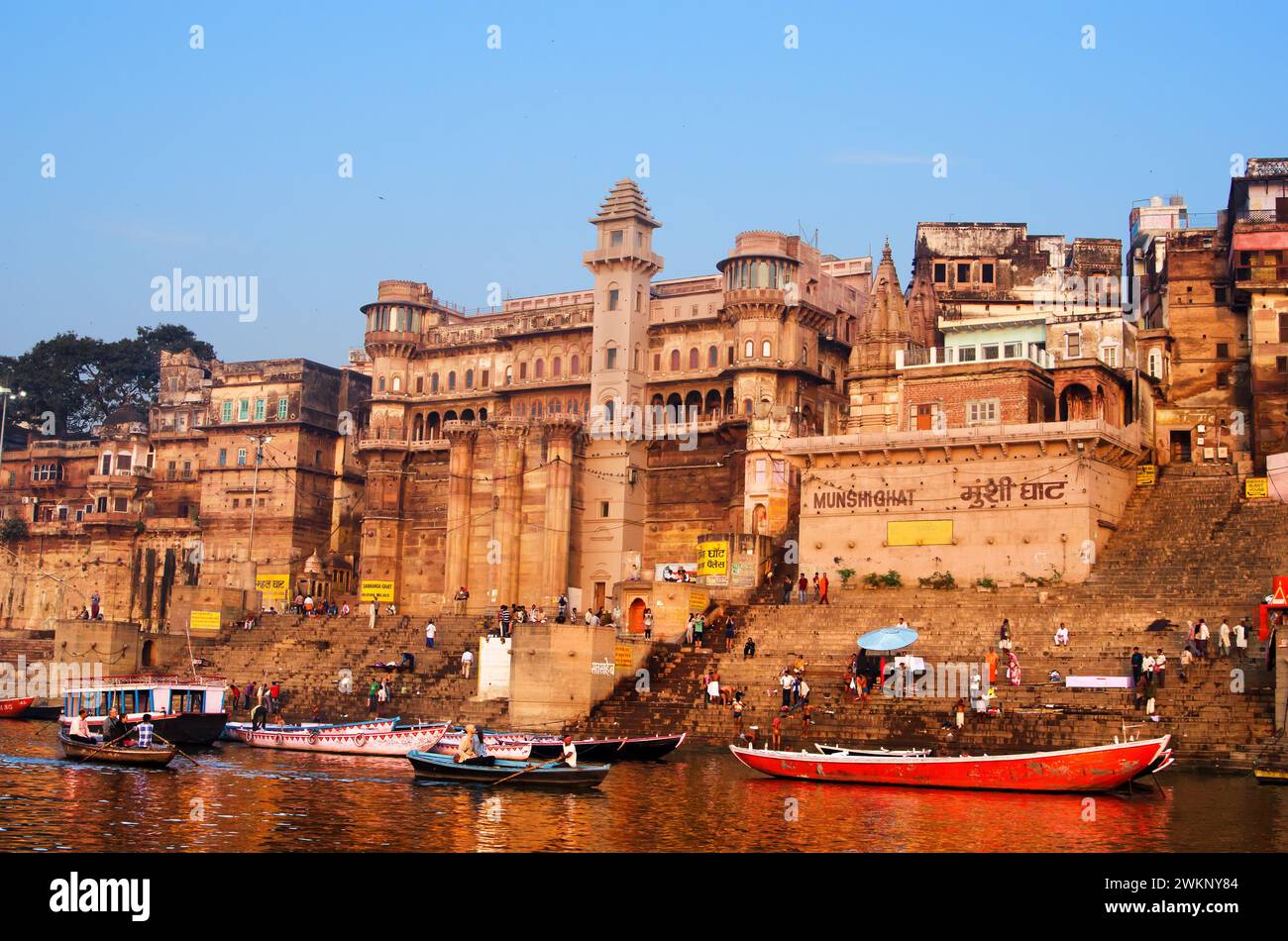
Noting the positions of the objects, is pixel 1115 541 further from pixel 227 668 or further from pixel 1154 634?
pixel 227 668

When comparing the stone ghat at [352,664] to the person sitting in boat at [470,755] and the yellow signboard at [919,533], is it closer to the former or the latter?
the person sitting in boat at [470,755]

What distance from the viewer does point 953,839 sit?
21594 mm

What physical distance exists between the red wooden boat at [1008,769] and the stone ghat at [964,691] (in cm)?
525

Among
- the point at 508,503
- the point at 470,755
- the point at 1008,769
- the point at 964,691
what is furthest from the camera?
the point at 508,503

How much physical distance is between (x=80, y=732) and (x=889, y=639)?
62.7 ft

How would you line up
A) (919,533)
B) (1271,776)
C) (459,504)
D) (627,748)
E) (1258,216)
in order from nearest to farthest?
(1271,776) → (627,748) → (919,533) → (1258,216) → (459,504)

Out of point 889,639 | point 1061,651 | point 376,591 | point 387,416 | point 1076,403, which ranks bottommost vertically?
point 1061,651

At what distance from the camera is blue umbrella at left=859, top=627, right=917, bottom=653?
120 ft

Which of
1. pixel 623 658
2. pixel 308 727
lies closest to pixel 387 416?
pixel 623 658

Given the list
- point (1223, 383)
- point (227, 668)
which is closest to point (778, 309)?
point (1223, 383)

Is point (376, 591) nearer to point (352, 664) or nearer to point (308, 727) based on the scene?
point (352, 664)

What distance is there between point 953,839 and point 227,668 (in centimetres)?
3443

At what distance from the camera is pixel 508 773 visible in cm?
2858

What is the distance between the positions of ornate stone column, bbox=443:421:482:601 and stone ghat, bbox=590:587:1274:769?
1764 centimetres
